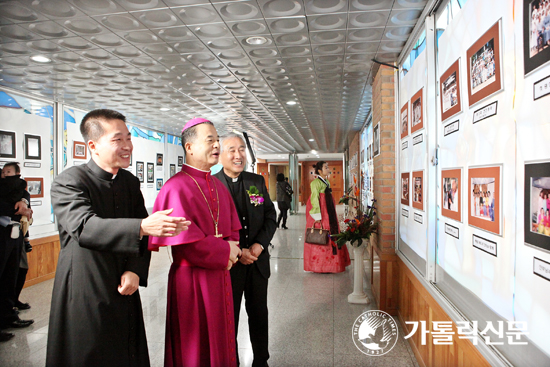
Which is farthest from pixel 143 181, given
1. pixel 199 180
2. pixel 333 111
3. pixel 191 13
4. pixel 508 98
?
pixel 508 98

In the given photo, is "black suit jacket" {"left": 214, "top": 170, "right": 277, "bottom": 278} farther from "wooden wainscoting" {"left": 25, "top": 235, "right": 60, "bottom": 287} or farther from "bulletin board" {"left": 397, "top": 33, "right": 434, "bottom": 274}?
"wooden wainscoting" {"left": 25, "top": 235, "right": 60, "bottom": 287}

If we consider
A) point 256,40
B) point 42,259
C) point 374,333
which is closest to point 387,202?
point 374,333

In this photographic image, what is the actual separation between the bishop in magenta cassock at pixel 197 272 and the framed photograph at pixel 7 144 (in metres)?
4.39

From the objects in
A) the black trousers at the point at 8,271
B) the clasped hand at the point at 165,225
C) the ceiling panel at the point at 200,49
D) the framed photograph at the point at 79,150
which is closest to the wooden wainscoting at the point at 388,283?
the ceiling panel at the point at 200,49

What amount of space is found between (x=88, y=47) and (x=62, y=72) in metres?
1.06

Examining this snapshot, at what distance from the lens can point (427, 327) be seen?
236 centimetres

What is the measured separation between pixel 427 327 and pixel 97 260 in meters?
2.15

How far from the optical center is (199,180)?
177 cm

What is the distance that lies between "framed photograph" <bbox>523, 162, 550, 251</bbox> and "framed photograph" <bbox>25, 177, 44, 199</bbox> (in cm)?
603

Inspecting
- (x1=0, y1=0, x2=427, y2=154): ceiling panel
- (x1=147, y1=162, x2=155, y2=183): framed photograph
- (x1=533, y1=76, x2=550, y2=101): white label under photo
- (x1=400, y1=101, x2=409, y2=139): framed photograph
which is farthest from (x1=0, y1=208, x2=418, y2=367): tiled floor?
(x1=147, y1=162, x2=155, y2=183): framed photograph

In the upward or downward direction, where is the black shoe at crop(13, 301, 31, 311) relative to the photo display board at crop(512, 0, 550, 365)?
downward

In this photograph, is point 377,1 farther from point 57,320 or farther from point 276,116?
point 276,116

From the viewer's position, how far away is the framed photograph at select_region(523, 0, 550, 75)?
99 centimetres

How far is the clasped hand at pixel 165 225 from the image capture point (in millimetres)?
1144
